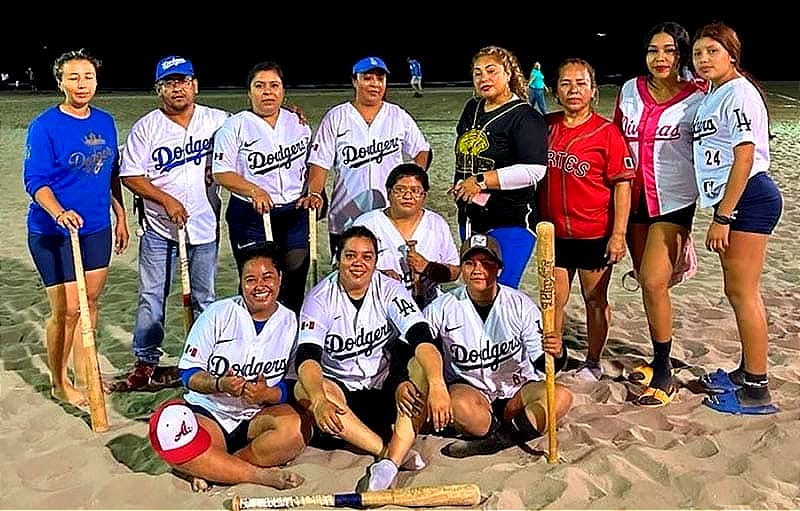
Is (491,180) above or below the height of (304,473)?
above

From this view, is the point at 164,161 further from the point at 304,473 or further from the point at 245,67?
the point at 245,67

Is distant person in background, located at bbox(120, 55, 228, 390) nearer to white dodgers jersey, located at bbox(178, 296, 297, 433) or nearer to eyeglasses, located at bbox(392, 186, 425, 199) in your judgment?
white dodgers jersey, located at bbox(178, 296, 297, 433)

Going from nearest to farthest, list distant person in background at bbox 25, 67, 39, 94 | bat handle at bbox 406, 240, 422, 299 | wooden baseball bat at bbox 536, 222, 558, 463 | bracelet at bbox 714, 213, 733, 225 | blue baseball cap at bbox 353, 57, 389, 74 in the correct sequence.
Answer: wooden baseball bat at bbox 536, 222, 558, 463 → bracelet at bbox 714, 213, 733, 225 → bat handle at bbox 406, 240, 422, 299 → blue baseball cap at bbox 353, 57, 389, 74 → distant person in background at bbox 25, 67, 39, 94

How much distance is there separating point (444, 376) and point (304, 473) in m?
0.80

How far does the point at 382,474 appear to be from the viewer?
136 inches

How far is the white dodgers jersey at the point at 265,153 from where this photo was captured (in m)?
4.47

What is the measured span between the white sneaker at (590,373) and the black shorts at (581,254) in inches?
26.0

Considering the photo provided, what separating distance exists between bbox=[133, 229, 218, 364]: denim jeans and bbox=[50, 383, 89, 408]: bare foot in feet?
1.32

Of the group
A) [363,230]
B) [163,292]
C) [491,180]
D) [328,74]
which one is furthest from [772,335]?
[328,74]

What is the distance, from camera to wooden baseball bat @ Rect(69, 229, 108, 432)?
13.1 feet

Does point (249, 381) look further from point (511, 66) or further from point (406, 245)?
point (511, 66)

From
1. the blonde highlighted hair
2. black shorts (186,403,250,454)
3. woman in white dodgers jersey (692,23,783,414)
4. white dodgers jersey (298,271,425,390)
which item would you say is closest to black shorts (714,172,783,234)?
woman in white dodgers jersey (692,23,783,414)

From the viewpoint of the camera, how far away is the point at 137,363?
15.5 ft

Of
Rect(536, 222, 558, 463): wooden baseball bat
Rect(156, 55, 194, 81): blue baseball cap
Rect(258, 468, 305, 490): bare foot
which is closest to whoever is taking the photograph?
Rect(258, 468, 305, 490): bare foot
